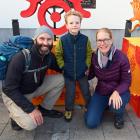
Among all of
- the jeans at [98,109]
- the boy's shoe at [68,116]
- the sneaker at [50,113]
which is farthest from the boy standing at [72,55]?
the jeans at [98,109]

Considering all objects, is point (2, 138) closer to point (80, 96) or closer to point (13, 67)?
point (13, 67)

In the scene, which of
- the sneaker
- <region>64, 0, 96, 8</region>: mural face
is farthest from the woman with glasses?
<region>64, 0, 96, 8</region>: mural face

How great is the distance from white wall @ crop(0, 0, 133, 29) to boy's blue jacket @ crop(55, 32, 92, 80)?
3.26 meters

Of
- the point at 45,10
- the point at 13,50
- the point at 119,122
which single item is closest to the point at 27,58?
the point at 13,50

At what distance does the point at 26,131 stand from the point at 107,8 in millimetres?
4255

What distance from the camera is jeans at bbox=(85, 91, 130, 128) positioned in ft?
12.1

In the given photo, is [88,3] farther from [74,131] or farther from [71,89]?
[74,131]

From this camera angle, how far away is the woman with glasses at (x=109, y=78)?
360 cm

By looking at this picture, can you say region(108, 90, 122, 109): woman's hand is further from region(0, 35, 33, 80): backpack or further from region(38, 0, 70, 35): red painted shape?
region(38, 0, 70, 35): red painted shape

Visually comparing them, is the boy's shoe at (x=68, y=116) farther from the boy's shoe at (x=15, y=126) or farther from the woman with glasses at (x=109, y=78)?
the boy's shoe at (x=15, y=126)

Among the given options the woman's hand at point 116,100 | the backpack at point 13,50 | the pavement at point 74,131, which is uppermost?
the backpack at point 13,50

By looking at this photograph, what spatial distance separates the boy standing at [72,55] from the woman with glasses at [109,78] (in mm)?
149

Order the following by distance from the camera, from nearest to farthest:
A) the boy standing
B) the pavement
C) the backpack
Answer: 1. the backpack
2. the pavement
3. the boy standing

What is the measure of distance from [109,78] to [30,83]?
3.34 feet
